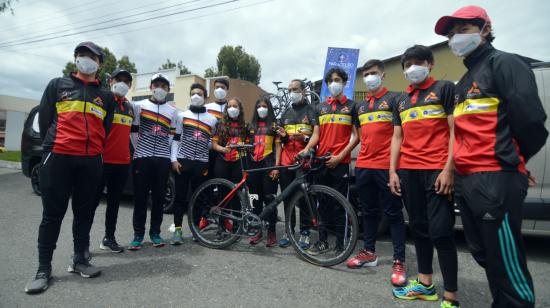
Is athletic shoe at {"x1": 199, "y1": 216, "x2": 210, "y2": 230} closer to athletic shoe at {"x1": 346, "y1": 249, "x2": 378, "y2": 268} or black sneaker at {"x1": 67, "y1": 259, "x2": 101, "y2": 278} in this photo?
black sneaker at {"x1": 67, "y1": 259, "x2": 101, "y2": 278}

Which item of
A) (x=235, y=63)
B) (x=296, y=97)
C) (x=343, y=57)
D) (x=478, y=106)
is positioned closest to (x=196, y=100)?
(x=296, y=97)

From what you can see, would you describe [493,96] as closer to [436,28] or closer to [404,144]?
[436,28]

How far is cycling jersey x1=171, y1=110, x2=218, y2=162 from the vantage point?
365 centimetres

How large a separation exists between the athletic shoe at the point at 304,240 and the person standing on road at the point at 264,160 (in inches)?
16.6

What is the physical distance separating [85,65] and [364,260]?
3.16 m

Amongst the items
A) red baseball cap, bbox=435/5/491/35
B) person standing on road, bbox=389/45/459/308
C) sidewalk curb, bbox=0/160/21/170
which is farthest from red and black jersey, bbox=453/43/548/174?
sidewalk curb, bbox=0/160/21/170

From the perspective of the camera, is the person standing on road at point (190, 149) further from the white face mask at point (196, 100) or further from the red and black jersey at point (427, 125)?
the red and black jersey at point (427, 125)

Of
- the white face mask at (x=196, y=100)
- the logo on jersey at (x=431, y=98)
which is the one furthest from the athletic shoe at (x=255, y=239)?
the logo on jersey at (x=431, y=98)

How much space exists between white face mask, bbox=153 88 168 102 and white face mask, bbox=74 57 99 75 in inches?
30.6

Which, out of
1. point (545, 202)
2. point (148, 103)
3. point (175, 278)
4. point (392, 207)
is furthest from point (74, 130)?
point (545, 202)

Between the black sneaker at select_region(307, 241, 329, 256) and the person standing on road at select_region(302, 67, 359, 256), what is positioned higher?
the person standing on road at select_region(302, 67, 359, 256)

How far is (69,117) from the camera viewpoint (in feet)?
8.56

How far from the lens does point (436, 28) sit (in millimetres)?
1985

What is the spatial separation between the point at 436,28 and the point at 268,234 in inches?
105
